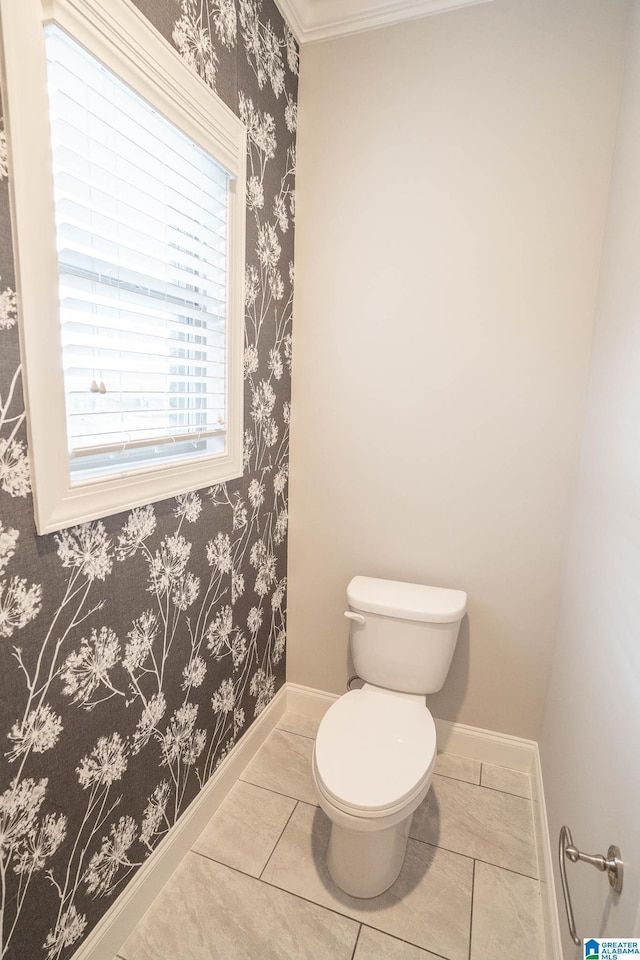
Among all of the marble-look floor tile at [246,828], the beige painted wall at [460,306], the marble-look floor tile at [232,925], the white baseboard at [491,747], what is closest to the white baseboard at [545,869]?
the white baseboard at [491,747]

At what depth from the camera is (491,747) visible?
188 cm

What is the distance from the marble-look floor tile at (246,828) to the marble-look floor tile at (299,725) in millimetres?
323

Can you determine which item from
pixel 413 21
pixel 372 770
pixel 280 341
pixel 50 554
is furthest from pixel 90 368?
pixel 413 21

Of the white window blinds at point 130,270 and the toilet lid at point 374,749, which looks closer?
the white window blinds at point 130,270

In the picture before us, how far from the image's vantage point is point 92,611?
3.41 feet

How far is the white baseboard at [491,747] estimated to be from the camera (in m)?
1.52

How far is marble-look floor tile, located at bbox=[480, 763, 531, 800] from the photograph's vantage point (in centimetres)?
176

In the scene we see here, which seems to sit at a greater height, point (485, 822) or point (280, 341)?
point (280, 341)

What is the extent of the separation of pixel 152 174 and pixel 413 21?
1165 mm

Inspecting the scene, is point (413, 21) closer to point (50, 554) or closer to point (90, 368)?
point (90, 368)

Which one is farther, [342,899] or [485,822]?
[485,822]

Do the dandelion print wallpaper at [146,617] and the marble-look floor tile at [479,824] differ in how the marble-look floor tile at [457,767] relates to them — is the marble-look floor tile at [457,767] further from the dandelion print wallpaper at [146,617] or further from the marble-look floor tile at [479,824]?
the dandelion print wallpaper at [146,617]

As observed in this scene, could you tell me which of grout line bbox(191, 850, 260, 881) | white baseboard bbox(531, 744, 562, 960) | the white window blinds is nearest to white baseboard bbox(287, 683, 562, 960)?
white baseboard bbox(531, 744, 562, 960)

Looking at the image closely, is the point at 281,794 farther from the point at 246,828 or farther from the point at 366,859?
the point at 366,859
